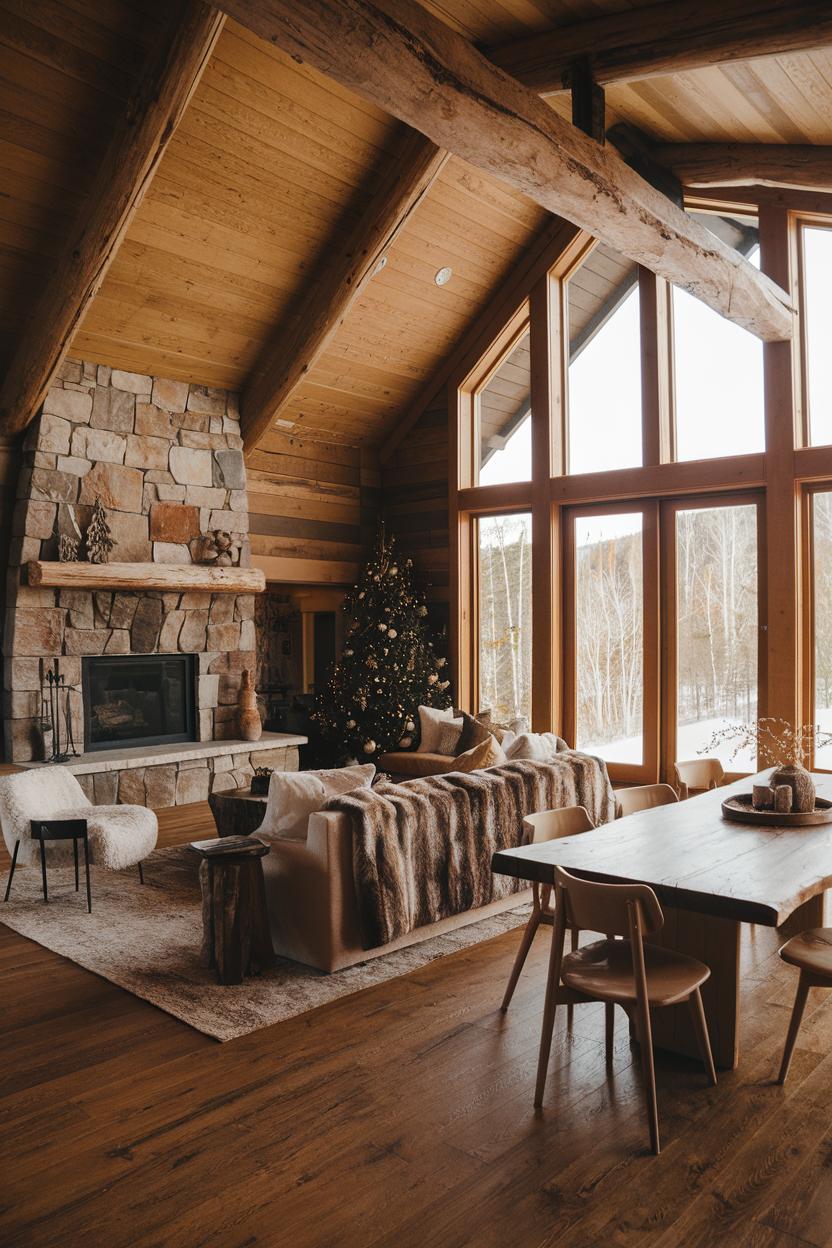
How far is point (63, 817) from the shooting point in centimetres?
509

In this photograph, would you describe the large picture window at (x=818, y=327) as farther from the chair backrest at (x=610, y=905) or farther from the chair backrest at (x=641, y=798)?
the chair backrest at (x=610, y=905)

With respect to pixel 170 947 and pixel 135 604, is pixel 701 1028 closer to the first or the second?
pixel 170 947

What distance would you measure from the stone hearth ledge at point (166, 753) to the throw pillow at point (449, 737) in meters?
1.28

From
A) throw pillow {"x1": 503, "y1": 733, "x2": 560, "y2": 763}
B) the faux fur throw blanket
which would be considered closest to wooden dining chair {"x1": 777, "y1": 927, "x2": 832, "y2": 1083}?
the faux fur throw blanket

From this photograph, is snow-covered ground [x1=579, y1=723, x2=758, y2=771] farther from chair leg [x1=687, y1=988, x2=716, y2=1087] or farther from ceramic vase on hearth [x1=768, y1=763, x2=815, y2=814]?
chair leg [x1=687, y1=988, x2=716, y2=1087]

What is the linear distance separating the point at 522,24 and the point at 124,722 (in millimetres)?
5635

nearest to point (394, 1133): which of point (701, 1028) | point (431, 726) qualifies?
point (701, 1028)

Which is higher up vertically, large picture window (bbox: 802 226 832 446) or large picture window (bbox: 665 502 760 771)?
large picture window (bbox: 802 226 832 446)

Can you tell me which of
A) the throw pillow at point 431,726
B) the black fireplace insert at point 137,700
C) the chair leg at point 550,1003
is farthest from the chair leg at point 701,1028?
the black fireplace insert at point 137,700

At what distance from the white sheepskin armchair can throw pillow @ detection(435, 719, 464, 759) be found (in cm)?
298

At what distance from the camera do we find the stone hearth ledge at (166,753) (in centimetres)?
674

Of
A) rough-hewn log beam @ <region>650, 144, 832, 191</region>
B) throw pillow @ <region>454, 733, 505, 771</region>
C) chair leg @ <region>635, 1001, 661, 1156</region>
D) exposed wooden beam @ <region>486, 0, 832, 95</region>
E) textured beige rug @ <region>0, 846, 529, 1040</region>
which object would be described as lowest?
textured beige rug @ <region>0, 846, 529, 1040</region>

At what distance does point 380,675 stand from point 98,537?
2.67m

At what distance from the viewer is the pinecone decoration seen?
7.05 meters
